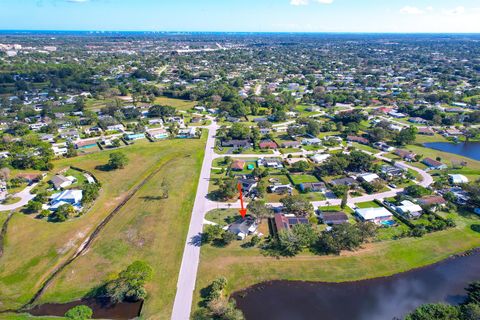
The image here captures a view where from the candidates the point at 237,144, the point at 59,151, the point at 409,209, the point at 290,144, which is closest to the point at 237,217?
the point at 409,209

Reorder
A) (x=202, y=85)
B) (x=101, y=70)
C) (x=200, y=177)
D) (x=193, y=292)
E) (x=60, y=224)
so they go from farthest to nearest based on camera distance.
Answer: (x=101, y=70) → (x=202, y=85) → (x=200, y=177) → (x=60, y=224) → (x=193, y=292)

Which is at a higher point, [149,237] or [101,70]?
[101,70]

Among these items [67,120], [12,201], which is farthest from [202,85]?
[12,201]

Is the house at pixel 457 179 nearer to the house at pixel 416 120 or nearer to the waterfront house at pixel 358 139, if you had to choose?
the waterfront house at pixel 358 139

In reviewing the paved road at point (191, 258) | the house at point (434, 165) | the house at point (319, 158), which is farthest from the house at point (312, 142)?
the paved road at point (191, 258)

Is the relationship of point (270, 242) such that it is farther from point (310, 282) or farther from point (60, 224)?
point (60, 224)
